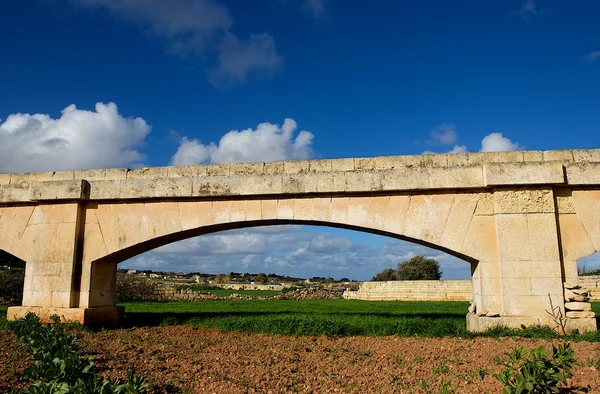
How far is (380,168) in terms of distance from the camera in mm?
8414

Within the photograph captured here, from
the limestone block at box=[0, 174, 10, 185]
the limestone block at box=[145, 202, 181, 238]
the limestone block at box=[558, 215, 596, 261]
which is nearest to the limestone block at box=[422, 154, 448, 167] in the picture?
the limestone block at box=[558, 215, 596, 261]

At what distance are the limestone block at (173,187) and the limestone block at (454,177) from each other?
4.31 m

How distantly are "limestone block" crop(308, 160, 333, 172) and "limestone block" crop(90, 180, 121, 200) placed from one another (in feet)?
12.1

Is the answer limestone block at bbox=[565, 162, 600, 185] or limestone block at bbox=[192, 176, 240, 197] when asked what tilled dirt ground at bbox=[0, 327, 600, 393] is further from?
limestone block at bbox=[565, 162, 600, 185]

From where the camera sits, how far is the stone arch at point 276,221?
25.4 feet

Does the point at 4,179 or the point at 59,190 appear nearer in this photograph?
the point at 59,190

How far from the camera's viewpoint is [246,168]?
29.2 ft

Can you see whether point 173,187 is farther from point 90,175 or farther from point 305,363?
point 305,363

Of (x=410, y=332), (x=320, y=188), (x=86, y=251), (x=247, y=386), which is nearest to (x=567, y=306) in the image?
(x=410, y=332)

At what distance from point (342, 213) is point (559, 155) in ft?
12.7

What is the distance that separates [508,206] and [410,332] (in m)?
2.68

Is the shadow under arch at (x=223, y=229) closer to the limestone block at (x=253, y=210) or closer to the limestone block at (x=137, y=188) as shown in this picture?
the limestone block at (x=253, y=210)

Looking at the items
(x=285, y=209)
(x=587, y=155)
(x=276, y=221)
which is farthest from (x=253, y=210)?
(x=587, y=155)

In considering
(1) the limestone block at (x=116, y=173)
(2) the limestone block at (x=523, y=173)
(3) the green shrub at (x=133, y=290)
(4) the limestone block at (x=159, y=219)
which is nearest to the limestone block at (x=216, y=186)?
(4) the limestone block at (x=159, y=219)
